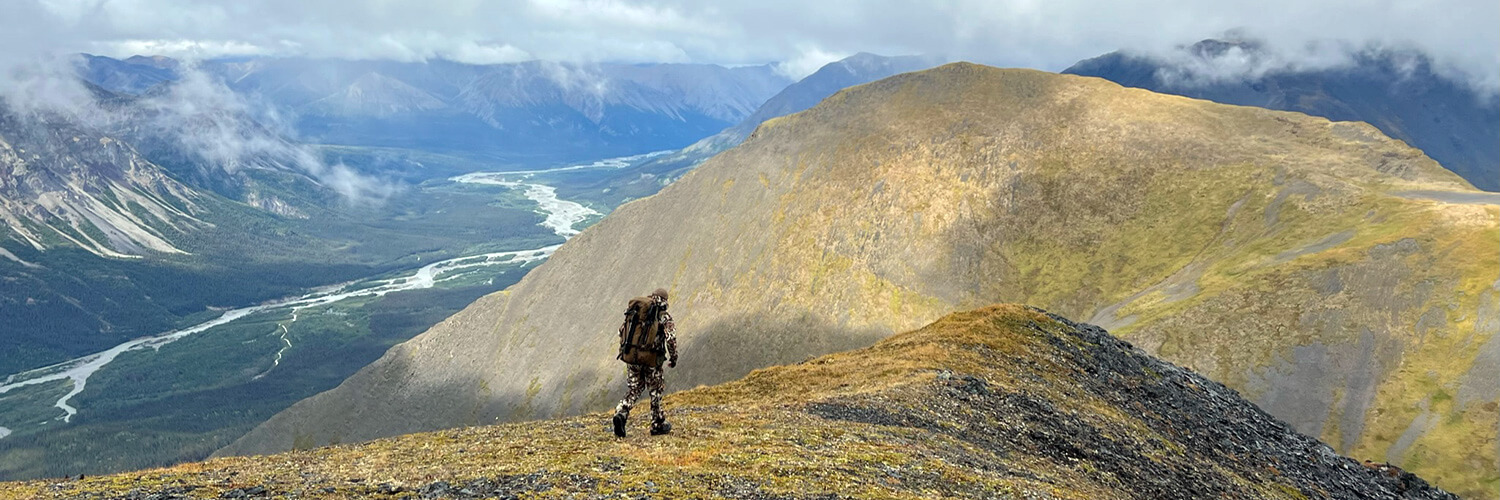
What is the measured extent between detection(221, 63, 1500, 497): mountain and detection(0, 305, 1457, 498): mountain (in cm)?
5250

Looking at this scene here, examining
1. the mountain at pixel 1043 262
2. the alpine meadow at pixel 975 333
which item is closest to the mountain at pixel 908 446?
the alpine meadow at pixel 975 333

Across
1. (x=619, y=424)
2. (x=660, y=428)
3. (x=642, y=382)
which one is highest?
(x=642, y=382)

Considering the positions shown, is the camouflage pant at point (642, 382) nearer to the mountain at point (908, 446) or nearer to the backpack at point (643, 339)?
the backpack at point (643, 339)

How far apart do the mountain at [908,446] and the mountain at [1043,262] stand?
52.5 metres

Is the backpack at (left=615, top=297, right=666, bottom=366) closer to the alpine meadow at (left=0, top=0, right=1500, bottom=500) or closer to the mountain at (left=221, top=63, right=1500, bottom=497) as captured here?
the alpine meadow at (left=0, top=0, right=1500, bottom=500)

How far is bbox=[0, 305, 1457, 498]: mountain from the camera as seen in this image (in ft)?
61.7

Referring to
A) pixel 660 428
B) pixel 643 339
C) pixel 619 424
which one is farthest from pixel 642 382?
pixel 660 428

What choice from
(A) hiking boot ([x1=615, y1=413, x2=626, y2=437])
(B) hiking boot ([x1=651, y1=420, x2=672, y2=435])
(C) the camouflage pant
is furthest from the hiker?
(B) hiking boot ([x1=651, y1=420, x2=672, y2=435])

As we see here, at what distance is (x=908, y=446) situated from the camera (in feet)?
82.7

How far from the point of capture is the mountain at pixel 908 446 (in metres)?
18.8

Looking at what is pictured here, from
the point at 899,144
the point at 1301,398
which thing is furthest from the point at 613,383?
the point at 1301,398

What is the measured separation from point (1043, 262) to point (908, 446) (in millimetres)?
116914

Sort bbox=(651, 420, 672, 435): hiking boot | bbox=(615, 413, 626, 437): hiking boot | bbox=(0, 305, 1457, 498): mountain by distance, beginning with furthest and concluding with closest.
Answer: bbox=(651, 420, 672, 435): hiking boot < bbox=(615, 413, 626, 437): hiking boot < bbox=(0, 305, 1457, 498): mountain

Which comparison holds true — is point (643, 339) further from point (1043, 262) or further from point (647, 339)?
point (1043, 262)
